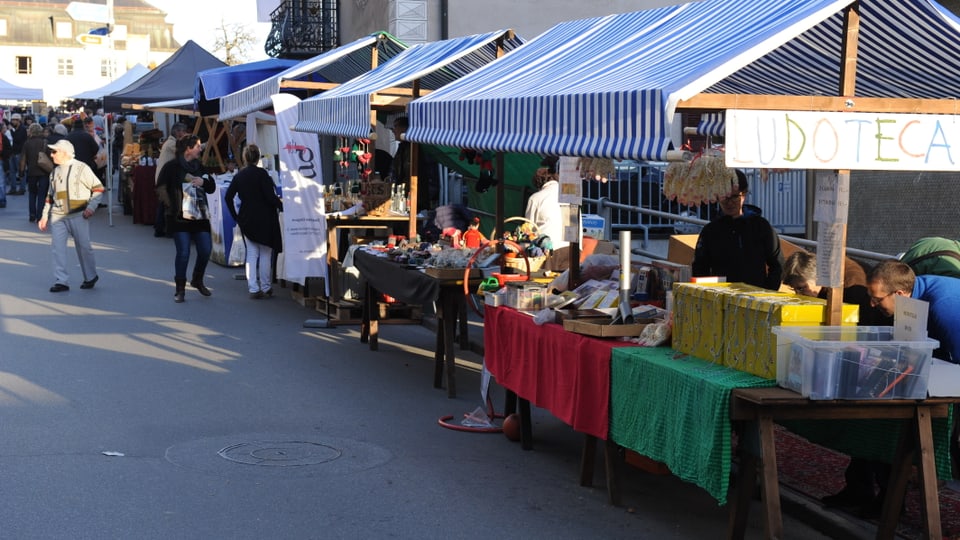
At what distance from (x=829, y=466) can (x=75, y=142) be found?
19.9 metres

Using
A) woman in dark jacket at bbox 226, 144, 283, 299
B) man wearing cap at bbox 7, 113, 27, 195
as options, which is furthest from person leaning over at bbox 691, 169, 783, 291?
man wearing cap at bbox 7, 113, 27, 195

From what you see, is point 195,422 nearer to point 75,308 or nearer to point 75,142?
point 75,308

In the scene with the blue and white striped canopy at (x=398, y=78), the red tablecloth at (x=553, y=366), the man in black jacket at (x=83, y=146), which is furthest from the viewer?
the man in black jacket at (x=83, y=146)

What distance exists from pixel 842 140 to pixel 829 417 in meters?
1.35

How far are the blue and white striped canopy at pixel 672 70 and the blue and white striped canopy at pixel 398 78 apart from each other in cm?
277

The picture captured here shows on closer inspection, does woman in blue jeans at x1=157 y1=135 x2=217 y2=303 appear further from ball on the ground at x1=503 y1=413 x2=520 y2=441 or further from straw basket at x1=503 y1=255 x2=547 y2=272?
ball on the ground at x1=503 y1=413 x2=520 y2=441

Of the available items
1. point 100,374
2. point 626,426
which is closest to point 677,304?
point 626,426

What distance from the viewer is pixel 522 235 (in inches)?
417

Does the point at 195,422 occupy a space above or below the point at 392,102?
below

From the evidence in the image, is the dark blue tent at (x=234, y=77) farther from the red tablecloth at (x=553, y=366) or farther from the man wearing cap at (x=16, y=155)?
the man wearing cap at (x=16, y=155)

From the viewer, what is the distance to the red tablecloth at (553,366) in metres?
6.73

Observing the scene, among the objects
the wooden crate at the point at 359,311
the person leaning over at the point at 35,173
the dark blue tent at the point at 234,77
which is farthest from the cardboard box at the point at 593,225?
the person leaning over at the point at 35,173

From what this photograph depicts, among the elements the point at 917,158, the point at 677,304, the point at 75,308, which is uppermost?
the point at 917,158

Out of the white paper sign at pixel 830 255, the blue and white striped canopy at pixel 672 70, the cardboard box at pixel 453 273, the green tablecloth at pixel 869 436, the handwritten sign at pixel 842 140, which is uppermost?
the blue and white striped canopy at pixel 672 70
